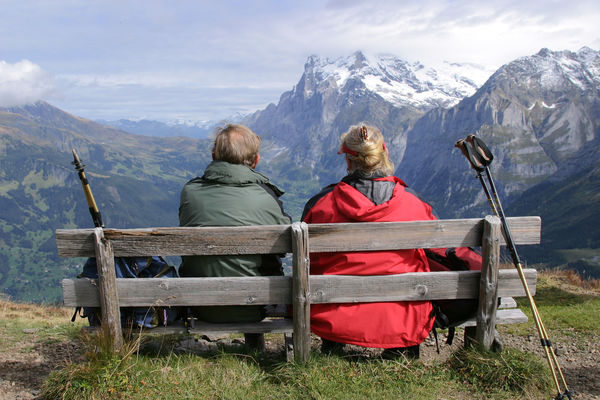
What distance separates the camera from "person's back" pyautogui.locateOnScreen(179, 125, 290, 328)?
18.2ft

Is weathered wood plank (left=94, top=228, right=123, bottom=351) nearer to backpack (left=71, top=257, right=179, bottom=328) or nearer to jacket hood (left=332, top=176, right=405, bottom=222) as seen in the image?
backpack (left=71, top=257, right=179, bottom=328)

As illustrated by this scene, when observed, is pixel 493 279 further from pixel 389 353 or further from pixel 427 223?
pixel 389 353

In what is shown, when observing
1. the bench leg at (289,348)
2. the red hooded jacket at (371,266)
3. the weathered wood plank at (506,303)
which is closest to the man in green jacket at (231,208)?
the bench leg at (289,348)

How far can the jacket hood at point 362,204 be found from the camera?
5.43 meters

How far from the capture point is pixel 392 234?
5.20 meters

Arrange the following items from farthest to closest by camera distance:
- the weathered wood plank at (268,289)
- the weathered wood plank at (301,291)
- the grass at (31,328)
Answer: the grass at (31,328), the weathered wood plank at (268,289), the weathered wood plank at (301,291)

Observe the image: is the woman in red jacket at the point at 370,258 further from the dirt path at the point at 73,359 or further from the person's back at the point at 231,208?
the dirt path at the point at 73,359

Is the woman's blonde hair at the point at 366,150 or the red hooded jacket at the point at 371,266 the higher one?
the woman's blonde hair at the point at 366,150

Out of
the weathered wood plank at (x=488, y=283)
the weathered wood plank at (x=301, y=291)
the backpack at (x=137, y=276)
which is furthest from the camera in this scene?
the backpack at (x=137, y=276)

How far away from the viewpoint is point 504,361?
17.7 ft

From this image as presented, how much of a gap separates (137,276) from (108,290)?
39 centimetres

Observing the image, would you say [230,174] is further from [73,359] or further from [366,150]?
[73,359]

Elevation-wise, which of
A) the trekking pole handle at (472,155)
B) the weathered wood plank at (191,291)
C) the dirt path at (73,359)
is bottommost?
the dirt path at (73,359)

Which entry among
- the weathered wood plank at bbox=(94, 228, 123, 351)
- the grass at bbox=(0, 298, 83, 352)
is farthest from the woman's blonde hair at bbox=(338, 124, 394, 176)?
the grass at bbox=(0, 298, 83, 352)
